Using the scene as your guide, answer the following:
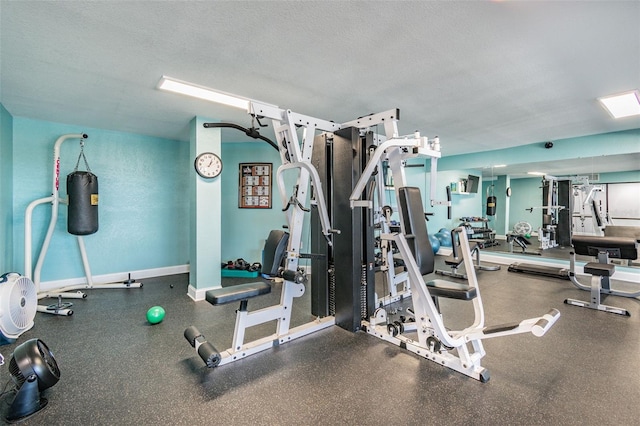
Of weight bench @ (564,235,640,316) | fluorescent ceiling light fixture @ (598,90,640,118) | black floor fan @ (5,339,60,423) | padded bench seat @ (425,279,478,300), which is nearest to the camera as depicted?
black floor fan @ (5,339,60,423)

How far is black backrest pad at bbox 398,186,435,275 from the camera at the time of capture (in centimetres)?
214

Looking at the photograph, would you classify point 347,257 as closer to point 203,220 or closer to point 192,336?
point 192,336

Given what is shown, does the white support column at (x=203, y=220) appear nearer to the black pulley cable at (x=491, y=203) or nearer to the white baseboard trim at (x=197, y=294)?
the white baseboard trim at (x=197, y=294)

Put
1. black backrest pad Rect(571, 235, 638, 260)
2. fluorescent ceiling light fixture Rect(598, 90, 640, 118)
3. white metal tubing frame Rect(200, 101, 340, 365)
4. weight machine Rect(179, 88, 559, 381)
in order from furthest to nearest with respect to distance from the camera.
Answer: black backrest pad Rect(571, 235, 638, 260) < fluorescent ceiling light fixture Rect(598, 90, 640, 118) < white metal tubing frame Rect(200, 101, 340, 365) < weight machine Rect(179, 88, 559, 381)

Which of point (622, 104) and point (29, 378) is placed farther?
point (622, 104)

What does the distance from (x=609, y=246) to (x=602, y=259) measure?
0.73 feet

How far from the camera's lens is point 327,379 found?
197 centimetres

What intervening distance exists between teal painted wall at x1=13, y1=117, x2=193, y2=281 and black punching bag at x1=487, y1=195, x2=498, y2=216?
6.38 m

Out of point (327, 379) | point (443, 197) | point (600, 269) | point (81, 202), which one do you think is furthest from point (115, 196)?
point (443, 197)

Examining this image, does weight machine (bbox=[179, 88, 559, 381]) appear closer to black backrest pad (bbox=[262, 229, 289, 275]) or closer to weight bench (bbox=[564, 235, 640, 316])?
black backrest pad (bbox=[262, 229, 289, 275])

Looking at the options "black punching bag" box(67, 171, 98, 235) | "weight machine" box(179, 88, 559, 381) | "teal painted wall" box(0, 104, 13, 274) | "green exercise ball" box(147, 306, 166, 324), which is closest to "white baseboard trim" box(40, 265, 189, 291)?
"teal painted wall" box(0, 104, 13, 274)

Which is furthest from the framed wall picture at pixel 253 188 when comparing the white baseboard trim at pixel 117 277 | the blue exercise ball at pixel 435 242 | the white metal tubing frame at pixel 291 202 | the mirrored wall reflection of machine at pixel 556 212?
the mirrored wall reflection of machine at pixel 556 212

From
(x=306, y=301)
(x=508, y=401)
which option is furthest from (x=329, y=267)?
(x=508, y=401)

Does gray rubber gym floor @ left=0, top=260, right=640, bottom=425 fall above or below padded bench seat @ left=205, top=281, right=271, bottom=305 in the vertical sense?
below
